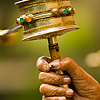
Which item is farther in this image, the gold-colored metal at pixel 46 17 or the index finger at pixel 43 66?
the index finger at pixel 43 66

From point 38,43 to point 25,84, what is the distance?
2.42ft

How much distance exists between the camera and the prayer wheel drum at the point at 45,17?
1.44 metres

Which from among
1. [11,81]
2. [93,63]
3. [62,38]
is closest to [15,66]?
[11,81]

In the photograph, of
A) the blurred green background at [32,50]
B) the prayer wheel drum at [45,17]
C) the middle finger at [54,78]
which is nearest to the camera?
the prayer wheel drum at [45,17]

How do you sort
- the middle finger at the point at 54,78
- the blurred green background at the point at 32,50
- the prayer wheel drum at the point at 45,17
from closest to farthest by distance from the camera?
1. the prayer wheel drum at the point at 45,17
2. the middle finger at the point at 54,78
3. the blurred green background at the point at 32,50

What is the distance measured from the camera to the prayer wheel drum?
1.44 meters

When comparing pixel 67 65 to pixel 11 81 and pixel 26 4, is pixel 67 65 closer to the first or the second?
pixel 26 4

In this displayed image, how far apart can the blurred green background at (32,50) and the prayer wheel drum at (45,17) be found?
9.10 feet

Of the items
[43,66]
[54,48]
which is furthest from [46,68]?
[54,48]

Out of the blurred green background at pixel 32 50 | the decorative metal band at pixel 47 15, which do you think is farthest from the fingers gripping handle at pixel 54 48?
the blurred green background at pixel 32 50

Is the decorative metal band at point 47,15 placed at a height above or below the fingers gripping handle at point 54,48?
above

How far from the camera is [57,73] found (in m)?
1.59

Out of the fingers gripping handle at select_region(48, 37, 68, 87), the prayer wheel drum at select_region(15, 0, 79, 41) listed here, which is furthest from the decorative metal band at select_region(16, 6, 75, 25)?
the fingers gripping handle at select_region(48, 37, 68, 87)

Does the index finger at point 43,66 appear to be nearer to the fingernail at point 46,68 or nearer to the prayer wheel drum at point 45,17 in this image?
the fingernail at point 46,68
